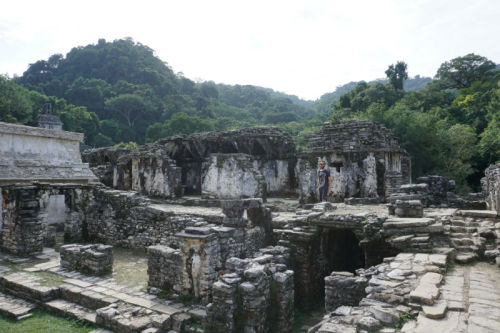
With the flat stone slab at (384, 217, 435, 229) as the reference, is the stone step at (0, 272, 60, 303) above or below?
below

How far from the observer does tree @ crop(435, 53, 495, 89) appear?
37219 mm

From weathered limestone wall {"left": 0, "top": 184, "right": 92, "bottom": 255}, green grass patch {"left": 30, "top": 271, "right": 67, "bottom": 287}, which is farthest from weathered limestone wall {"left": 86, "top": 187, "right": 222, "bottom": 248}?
green grass patch {"left": 30, "top": 271, "right": 67, "bottom": 287}

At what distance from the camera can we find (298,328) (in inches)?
250

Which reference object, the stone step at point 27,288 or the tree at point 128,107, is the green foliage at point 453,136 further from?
the tree at point 128,107

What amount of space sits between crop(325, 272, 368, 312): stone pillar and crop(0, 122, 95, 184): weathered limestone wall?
12481 mm

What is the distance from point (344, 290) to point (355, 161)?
26.1ft

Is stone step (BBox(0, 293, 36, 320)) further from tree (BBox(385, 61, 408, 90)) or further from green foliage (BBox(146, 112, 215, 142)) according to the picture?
tree (BBox(385, 61, 408, 90))

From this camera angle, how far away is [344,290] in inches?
227

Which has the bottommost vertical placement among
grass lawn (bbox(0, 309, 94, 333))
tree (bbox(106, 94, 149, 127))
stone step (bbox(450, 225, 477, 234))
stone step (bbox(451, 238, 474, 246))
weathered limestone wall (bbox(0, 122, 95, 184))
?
grass lawn (bbox(0, 309, 94, 333))

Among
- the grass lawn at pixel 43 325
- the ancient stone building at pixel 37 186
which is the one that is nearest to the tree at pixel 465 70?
the ancient stone building at pixel 37 186

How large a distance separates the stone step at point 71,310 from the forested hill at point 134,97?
3504cm

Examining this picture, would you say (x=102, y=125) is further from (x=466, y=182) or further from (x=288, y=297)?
(x=288, y=297)

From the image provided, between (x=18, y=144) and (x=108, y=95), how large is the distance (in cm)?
4310

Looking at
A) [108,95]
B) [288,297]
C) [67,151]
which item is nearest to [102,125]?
[108,95]
